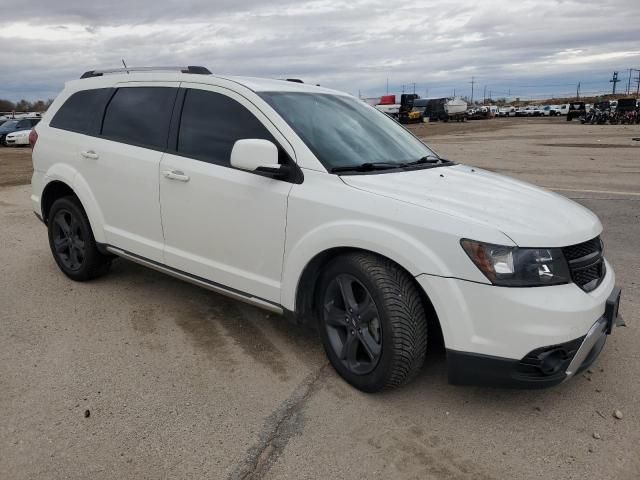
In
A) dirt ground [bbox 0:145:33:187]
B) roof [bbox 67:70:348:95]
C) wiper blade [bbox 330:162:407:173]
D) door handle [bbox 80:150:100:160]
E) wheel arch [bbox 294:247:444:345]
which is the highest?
roof [bbox 67:70:348:95]

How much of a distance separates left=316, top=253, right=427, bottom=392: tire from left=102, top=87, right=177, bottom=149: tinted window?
1819 millimetres

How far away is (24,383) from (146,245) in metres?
1.33

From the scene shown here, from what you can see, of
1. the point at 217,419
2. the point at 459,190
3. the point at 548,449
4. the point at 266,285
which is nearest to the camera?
the point at 548,449

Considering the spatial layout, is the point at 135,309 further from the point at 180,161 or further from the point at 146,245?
the point at 180,161

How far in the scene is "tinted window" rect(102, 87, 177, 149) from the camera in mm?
4312

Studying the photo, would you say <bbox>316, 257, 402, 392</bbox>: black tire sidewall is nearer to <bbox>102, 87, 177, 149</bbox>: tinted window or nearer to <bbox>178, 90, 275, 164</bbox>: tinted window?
<bbox>178, 90, 275, 164</bbox>: tinted window

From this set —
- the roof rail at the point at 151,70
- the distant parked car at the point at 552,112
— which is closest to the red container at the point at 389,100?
the distant parked car at the point at 552,112

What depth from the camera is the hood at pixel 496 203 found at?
291cm

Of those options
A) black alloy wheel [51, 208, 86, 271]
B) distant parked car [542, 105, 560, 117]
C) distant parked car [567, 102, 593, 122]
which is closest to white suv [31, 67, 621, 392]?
black alloy wheel [51, 208, 86, 271]

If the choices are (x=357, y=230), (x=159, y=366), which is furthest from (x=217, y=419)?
(x=357, y=230)

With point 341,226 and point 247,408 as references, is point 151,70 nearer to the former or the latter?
point 341,226

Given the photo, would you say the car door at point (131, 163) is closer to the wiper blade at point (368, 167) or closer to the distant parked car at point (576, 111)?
the wiper blade at point (368, 167)

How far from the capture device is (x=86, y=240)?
4996mm

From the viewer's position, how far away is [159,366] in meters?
3.73
